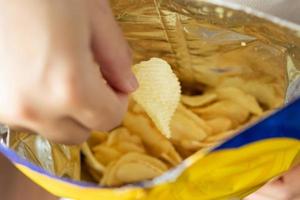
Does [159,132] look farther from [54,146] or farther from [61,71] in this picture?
[61,71]

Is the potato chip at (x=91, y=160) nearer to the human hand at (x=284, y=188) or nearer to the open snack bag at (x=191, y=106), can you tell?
the open snack bag at (x=191, y=106)

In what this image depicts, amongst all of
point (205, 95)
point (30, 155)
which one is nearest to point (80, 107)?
point (30, 155)

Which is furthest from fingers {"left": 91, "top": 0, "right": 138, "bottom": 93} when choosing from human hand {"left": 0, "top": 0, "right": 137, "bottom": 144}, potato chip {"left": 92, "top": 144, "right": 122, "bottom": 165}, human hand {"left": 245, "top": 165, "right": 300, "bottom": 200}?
human hand {"left": 245, "top": 165, "right": 300, "bottom": 200}

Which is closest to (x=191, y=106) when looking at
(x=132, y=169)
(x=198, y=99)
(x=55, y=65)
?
(x=198, y=99)

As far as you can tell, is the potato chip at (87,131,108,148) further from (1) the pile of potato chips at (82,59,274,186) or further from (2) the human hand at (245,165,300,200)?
(2) the human hand at (245,165,300,200)

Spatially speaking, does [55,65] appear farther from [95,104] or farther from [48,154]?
[48,154]

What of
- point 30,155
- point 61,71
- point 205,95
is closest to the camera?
point 61,71

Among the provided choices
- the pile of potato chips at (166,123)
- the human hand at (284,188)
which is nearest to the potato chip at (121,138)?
the pile of potato chips at (166,123)
